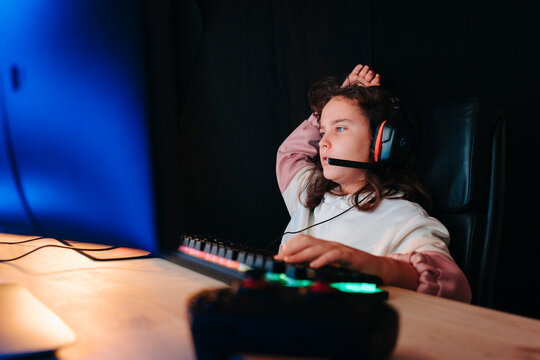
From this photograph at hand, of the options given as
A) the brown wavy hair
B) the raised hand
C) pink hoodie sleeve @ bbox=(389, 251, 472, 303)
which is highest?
the raised hand

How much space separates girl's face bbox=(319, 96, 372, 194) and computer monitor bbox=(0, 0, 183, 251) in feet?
2.35

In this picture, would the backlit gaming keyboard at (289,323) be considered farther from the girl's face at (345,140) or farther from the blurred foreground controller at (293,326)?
the girl's face at (345,140)

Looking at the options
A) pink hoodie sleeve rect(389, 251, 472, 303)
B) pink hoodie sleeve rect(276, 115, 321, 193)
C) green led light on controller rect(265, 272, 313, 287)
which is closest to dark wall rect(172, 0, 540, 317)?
pink hoodie sleeve rect(276, 115, 321, 193)

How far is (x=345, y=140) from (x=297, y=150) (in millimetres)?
201

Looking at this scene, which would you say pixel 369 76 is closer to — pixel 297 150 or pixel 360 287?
pixel 297 150

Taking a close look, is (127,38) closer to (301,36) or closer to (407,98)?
(301,36)

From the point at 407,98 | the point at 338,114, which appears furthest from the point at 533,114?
the point at 338,114

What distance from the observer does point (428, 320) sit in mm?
393

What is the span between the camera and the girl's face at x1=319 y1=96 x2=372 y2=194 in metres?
1.30

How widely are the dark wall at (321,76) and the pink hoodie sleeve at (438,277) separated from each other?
77 centimetres

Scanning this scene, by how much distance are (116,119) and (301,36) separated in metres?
1.00

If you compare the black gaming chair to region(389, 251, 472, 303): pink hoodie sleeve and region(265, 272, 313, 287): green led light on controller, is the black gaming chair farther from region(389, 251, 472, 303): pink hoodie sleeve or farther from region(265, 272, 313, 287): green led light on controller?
region(265, 272, 313, 287): green led light on controller

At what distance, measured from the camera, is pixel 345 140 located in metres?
1.31

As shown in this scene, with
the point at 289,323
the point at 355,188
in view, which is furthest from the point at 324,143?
the point at 289,323
